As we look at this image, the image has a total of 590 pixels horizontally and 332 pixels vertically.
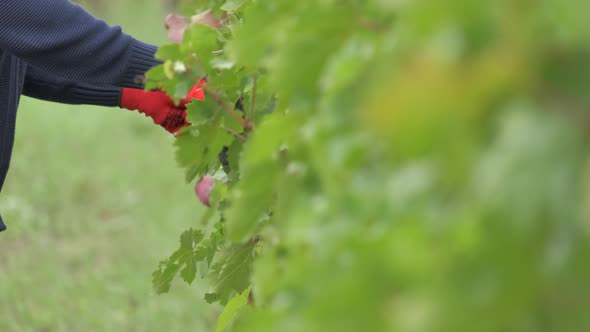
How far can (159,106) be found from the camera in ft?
5.95

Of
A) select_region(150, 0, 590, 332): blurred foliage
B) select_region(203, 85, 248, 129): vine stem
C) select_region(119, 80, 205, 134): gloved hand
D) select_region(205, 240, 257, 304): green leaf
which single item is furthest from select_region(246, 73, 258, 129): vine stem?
select_region(119, 80, 205, 134): gloved hand

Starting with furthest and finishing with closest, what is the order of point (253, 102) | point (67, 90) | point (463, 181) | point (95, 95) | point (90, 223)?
point (90, 223), point (67, 90), point (95, 95), point (253, 102), point (463, 181)

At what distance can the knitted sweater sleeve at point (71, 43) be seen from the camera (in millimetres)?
1702

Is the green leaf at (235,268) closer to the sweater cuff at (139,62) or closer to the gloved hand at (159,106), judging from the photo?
the gloved hand at (159,106)

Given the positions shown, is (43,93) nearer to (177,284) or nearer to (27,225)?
(177,284)

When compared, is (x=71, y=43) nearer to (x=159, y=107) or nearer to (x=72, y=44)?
(x=72, y=44)

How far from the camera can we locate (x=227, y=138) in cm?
112

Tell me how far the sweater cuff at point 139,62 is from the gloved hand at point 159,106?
0.21ft

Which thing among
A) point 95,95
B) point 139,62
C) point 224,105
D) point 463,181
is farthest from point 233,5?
point 463,181

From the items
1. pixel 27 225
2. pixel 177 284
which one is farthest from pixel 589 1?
pixel 27 225

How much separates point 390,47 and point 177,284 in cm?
454

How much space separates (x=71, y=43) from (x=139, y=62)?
0.13 metres

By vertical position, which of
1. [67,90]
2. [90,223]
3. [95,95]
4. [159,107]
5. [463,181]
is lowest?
[463,181]

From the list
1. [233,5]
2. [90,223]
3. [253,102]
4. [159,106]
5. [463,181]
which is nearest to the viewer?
[463,181]
